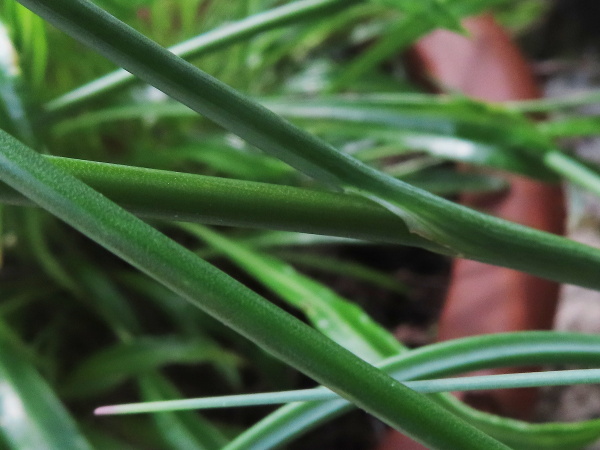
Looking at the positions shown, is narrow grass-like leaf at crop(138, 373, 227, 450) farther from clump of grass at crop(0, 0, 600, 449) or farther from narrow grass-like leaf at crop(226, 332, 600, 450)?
narrow grass-like leaf at crop(226, 332, 600, 450)

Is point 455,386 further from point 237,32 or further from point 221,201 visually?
point 237,32

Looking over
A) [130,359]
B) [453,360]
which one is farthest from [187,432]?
[453,360]

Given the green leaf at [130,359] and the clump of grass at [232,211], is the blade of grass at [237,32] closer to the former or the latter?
the clump of grass at [232,211]

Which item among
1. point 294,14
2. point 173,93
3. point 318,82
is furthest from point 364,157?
point 173,93

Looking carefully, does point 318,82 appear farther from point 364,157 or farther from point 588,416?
point 588,416

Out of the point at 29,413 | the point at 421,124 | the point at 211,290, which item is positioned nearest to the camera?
the point at 211,290
